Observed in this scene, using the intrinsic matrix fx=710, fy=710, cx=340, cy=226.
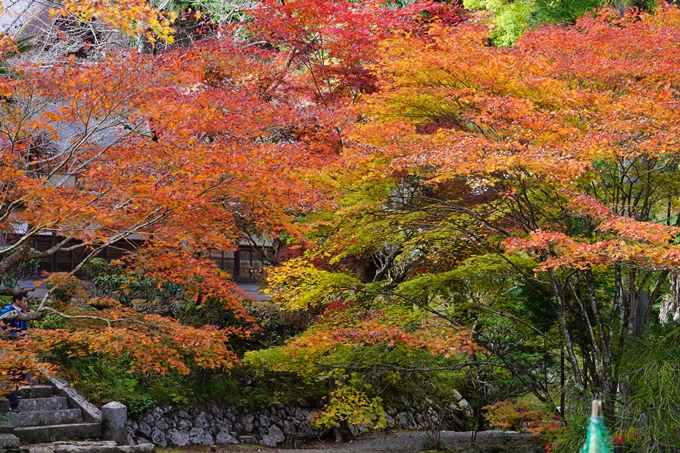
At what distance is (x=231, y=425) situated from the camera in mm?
13023

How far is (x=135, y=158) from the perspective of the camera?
802 centimetres

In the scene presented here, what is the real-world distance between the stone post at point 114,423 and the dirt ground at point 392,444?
126 cm

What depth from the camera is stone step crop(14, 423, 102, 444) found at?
387 inches

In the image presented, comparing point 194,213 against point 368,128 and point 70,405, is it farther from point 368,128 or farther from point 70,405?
point 70,405

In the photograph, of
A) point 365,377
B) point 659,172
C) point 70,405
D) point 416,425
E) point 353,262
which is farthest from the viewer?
point 416,425

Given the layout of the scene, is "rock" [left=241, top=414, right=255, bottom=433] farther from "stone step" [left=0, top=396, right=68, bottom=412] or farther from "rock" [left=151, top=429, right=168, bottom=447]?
"stone step" [left=0, top=396, right=68, bottom=412]

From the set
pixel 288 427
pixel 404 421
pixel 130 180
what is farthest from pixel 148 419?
pixel 130 180

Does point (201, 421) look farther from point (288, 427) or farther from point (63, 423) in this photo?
point (63, 423)

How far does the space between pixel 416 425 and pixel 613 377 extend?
21.3ft

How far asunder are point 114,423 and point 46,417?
3.16ft

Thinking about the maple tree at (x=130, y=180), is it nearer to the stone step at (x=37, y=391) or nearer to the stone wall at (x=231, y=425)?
the stone step at (x=37, y=391)

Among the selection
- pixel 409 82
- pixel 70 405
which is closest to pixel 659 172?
→ pixel 409 82

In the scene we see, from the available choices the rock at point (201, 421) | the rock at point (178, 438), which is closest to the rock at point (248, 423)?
the rock at point (201, 421)

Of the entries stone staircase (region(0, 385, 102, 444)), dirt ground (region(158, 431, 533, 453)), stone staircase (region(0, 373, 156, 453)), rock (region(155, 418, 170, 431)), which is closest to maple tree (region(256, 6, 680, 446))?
dirt ground (region(158, 431, 533, 453))
